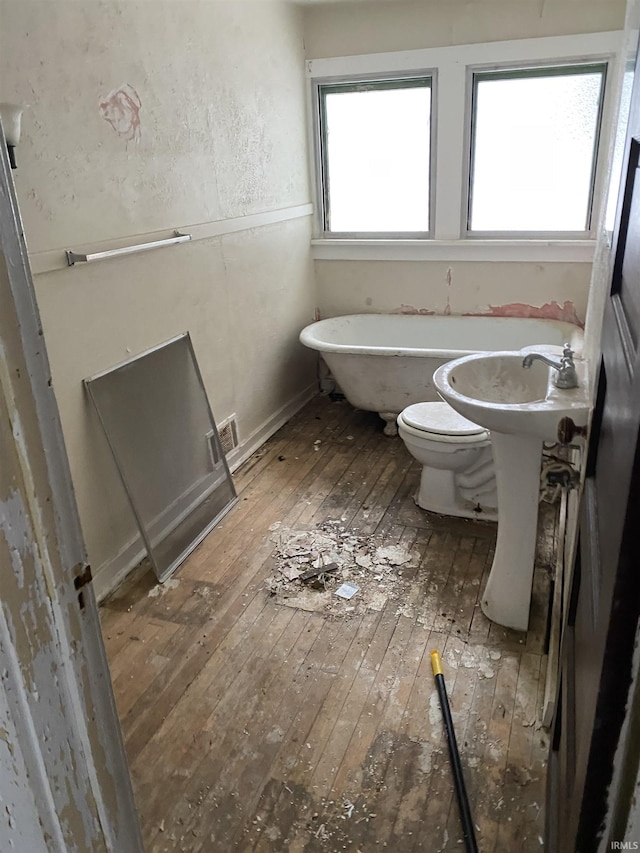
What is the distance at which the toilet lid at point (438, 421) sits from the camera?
8.68 feet

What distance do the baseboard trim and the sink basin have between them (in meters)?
1.14

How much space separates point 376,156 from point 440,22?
2.55 feet

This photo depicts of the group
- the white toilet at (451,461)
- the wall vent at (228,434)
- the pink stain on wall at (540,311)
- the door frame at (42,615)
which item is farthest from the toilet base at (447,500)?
the door frame at (42,615)

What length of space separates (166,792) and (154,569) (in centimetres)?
95

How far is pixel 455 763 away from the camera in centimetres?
164

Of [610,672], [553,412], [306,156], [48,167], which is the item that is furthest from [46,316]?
[306,156]

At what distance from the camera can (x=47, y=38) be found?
1915mm

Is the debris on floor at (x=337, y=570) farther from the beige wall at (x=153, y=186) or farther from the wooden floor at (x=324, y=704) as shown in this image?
the beige wall at (x=153, y=186)

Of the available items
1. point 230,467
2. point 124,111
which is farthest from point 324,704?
point 124,111

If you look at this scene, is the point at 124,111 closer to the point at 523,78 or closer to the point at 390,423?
the point at 390,423

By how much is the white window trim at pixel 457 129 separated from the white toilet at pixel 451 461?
4.54 ft

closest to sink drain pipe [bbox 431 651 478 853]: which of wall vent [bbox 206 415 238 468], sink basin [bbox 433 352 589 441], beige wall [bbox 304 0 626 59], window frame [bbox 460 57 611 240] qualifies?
sink basin [bbox 433 352 589 441]

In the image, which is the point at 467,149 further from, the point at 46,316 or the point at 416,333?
the point at 46,316

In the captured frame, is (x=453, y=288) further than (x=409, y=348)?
Yes
